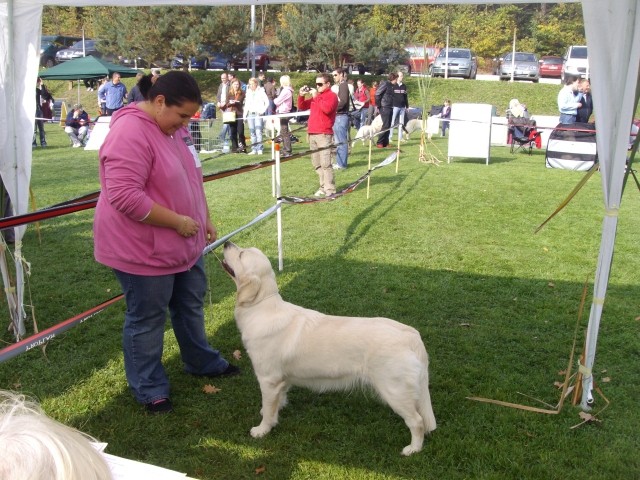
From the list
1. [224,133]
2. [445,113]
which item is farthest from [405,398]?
[445,113]

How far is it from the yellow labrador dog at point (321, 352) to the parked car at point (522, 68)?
115 ft

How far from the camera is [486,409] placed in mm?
3910

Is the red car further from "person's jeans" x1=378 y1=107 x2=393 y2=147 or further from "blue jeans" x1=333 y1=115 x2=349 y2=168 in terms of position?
"blue jeans" x1=333 y1=115 x2=349 y2=168

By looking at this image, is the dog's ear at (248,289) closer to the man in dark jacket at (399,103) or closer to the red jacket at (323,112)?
the red jacket at (323,112)

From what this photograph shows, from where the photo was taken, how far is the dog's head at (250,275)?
11.6 ft

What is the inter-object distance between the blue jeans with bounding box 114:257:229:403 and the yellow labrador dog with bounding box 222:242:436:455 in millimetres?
401

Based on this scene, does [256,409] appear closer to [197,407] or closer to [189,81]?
[197,407]

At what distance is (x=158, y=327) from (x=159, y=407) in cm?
54

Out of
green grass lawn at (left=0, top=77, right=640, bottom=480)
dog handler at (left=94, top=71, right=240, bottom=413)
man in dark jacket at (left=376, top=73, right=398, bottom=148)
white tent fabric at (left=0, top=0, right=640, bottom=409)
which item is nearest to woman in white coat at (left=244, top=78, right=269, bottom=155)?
man in dark jacket at (left=376, top=73, right=398, bottom=148)

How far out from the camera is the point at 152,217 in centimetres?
325

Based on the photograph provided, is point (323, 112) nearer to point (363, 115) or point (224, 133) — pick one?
point (224, 133)

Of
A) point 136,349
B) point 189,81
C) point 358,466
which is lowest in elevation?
point 358,466

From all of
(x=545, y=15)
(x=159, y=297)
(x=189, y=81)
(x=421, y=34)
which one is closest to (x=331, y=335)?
(x=159, y=297)

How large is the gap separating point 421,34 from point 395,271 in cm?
3637
